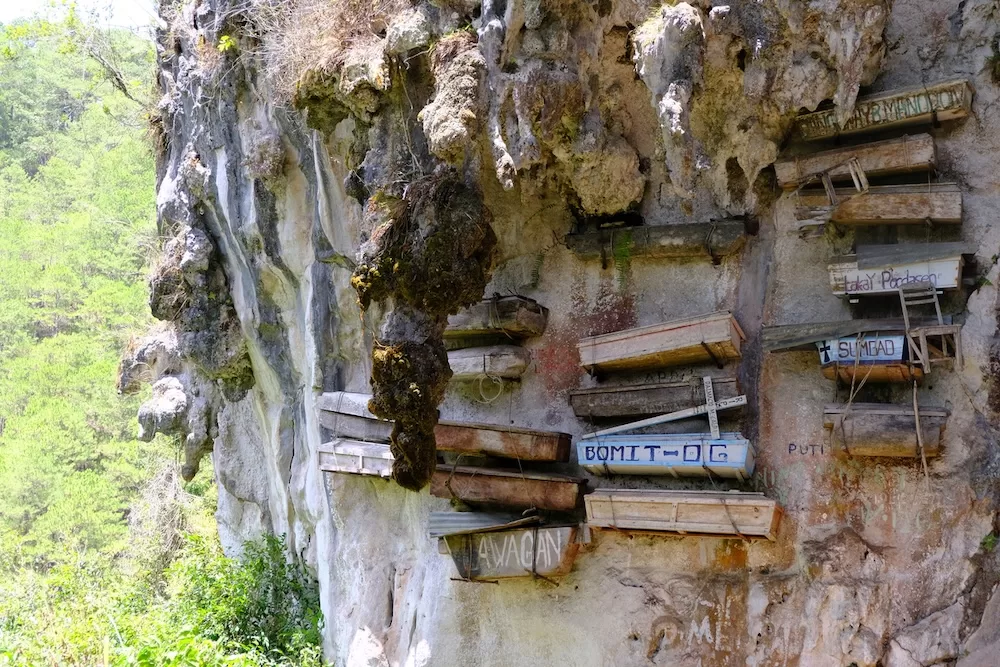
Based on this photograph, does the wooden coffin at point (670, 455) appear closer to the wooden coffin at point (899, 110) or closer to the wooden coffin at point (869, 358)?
the wooden coffin at point (869, 358)

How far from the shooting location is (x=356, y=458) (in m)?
8.60

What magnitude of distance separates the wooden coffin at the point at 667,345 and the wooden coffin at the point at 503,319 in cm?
51

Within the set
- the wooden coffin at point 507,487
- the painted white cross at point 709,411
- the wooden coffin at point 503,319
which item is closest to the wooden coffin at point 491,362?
the wooden coffin at point 503,319

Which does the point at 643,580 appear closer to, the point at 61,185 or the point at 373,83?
the point at 373,83

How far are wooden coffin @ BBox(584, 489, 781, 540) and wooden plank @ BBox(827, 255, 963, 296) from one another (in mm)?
1495

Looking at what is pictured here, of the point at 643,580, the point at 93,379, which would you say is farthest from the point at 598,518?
the point at 93,379

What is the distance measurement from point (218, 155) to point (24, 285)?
14504mm

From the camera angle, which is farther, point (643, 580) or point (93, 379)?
point (93, 379)

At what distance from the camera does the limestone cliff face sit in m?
6.61

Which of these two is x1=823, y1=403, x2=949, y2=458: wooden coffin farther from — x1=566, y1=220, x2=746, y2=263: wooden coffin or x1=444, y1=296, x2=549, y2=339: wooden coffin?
x1=444, y1=296, x2=549, y2=339: wooden coffin

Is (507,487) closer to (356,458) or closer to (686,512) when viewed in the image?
(686,512)

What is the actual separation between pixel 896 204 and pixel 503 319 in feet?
9.57

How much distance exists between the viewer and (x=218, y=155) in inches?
392

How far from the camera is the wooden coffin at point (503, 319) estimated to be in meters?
7.88
